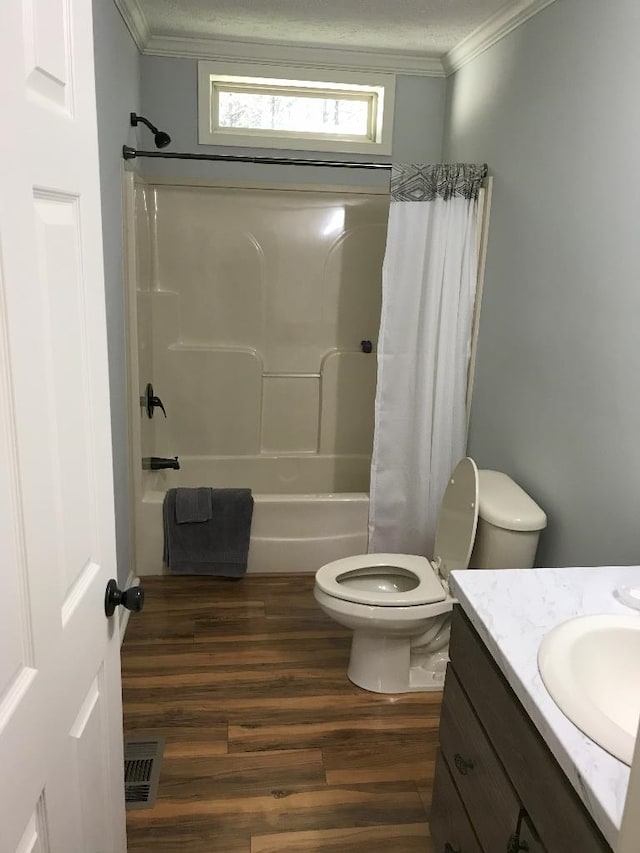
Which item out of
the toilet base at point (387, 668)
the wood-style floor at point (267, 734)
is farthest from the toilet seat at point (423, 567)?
the wood-style floor at point (267, 734)

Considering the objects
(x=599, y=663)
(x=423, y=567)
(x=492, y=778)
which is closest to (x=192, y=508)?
(x=423, y=567)

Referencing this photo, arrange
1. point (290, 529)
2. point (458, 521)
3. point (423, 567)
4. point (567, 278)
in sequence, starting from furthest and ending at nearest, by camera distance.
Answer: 1. point (290, 529)
2. point (423, 567)
3. point (458, 521)
4. point (567, 278)

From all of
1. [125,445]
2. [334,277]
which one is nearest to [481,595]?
[125,445]

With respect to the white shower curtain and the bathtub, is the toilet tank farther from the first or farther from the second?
the bathtub

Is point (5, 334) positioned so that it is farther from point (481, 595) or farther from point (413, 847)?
point (413, 847)

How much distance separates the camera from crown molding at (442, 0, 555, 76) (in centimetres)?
246

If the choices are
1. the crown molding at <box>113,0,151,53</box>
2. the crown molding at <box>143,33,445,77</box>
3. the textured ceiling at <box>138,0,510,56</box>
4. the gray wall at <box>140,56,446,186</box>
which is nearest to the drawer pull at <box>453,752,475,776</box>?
the textured ceiling at <box>138,0,510,56</box>

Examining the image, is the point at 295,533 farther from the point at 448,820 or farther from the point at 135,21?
the point at 135,21

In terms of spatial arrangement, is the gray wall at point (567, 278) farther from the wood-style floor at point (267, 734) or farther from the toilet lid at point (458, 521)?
the wood-style floor at point (267, 734)

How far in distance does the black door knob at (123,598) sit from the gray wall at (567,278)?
4.35 ft

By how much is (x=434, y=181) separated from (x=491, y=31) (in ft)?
2.20

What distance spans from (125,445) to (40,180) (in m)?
2.16

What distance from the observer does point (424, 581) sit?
8.13ft

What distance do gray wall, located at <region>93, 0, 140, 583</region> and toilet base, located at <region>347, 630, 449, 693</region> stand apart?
3.49 feet
